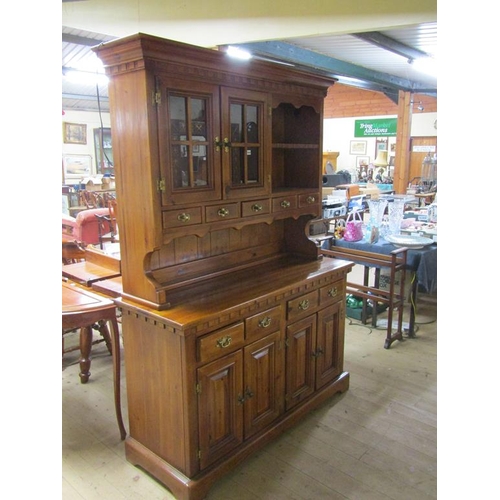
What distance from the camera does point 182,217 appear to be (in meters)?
1.92

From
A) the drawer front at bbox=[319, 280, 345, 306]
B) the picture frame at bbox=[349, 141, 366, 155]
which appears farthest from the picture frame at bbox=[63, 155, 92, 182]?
the drawer front at bbox=[319, 280, 345, 306]

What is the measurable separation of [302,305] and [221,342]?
62 centimetres

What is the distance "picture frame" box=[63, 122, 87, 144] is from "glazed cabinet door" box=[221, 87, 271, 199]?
10005mm

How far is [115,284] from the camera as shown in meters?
2.67

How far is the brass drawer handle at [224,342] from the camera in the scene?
6.41 ft

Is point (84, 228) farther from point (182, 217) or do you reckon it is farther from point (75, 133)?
point (75, 133)

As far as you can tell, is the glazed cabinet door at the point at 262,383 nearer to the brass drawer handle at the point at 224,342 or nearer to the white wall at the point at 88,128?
the brass drawer handle at the point at 224,342

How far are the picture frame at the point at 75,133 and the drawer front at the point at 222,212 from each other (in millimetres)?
10144

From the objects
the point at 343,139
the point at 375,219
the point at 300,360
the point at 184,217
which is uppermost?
the point at 343,139

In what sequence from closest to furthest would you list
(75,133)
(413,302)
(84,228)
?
(413,302)
(84,228)
(75,133)

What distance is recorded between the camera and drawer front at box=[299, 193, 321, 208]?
262 centimetres

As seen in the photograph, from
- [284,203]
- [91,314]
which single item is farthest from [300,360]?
[91,314]
